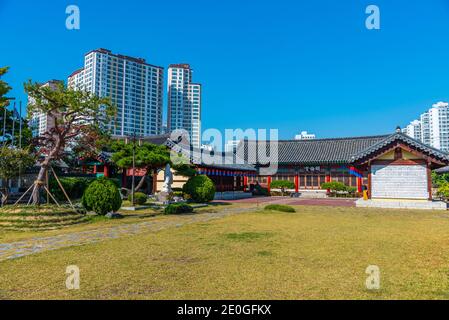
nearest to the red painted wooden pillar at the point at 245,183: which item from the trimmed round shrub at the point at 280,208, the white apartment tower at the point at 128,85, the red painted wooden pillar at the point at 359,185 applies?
the red painted wooden pillar at the point at 359,185

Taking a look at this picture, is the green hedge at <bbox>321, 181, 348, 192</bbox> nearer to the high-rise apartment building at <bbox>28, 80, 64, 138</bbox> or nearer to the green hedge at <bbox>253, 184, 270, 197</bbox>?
the green hedge at <bbox>253, 184, 270, 197</bbox>

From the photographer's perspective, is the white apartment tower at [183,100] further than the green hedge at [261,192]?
Yes

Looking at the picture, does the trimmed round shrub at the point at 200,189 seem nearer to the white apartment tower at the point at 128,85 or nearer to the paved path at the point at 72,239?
the paved path at the point at 72,239

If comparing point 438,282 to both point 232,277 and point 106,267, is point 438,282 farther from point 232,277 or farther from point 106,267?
point 106,267

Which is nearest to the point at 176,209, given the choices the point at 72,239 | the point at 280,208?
the point at 280,208

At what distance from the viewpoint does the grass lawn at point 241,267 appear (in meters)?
4.62

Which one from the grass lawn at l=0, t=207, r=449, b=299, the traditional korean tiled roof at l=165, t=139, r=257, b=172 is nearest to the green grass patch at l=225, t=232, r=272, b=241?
the grass lawn at l=0, t=207, r=449, b=299

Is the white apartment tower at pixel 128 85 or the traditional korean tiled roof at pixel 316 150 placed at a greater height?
the white apartment tower at pixel 128 85

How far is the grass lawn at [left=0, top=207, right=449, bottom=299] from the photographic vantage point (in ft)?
15.2

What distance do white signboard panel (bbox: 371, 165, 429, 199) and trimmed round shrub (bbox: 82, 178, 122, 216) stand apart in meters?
18.5

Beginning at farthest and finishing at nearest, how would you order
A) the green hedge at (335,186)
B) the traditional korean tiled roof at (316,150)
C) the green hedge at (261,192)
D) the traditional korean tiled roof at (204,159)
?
the green hedge at (261,192) → the traditional korean tiled roof at (316,150) → the green hedge at (335,186) → the traditional korean tiled roof at (204,159)

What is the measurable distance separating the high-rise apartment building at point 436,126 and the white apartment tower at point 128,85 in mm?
76814

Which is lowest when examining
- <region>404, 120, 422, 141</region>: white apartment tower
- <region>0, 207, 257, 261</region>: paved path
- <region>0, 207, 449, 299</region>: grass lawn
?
<region>0, 207, 257, 261</region>: paved path
